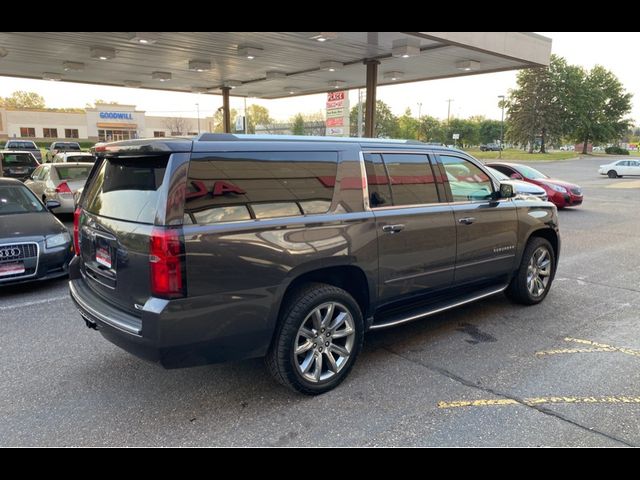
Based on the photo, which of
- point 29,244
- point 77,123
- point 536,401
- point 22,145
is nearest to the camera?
point 536,401

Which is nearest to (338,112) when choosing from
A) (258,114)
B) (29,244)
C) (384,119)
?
(29,244)

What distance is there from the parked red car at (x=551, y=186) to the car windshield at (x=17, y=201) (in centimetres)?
1304

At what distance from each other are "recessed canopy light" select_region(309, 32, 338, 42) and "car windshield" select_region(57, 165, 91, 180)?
6.43 meters

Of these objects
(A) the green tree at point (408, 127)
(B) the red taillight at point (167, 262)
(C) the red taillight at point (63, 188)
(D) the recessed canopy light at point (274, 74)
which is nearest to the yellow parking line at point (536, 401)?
(B) the red taillight at point (167, 262)

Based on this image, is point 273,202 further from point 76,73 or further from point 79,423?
point 76,73

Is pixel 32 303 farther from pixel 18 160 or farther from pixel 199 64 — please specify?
pixel 18 160

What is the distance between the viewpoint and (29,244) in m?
5.90

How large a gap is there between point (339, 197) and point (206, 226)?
1144 mm

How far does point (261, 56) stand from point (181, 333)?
1298cm

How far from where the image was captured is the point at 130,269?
3.11 meters

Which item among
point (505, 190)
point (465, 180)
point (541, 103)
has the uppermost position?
point (541, 103)

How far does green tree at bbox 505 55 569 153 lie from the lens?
65188 millimetres
